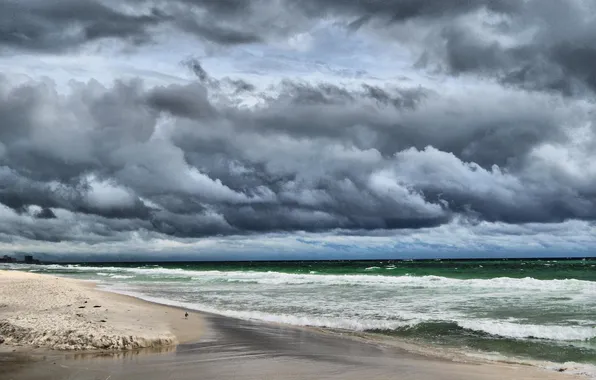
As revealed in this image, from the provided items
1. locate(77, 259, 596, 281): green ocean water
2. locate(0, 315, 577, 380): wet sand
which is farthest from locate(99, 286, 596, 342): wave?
locate(77, 259, 596, 281): green ocean water

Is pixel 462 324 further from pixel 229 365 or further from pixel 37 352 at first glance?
pixel 37 352

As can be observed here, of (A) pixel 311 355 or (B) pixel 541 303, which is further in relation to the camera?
(B) pixel 541 303

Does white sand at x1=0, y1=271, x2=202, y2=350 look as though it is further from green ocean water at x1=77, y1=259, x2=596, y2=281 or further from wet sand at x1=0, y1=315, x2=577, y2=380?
green ocean water at x1=77, y1=259, x2=596, y2=281

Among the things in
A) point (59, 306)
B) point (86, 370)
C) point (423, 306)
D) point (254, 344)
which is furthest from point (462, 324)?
point (59, 306)

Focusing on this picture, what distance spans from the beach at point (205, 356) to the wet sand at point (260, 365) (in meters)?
0.02

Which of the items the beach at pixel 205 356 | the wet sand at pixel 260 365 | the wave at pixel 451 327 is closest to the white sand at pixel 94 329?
the beach at pixel 205 356

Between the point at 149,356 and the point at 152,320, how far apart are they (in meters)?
5.76

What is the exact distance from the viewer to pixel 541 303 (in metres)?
21.2

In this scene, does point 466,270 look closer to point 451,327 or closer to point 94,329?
point 451,327

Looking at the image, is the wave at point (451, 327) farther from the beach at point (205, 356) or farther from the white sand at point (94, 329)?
the white sand at point (94, 329)

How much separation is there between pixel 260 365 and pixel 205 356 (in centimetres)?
141

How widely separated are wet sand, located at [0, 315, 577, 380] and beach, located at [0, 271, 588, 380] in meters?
0.02

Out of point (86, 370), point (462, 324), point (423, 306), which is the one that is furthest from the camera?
point (423, 306)

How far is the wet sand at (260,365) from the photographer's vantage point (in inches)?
327
